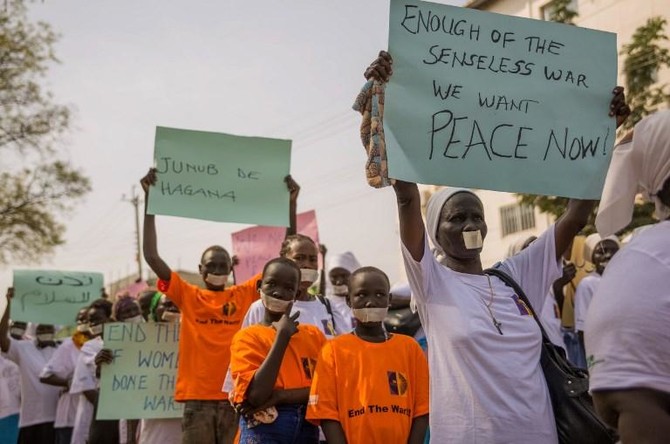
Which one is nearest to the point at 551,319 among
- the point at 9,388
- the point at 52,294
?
the point at 9,388

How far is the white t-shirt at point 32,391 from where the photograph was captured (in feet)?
29.9

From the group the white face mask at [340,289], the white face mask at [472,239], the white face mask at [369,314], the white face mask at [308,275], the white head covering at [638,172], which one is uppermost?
the white head covering at [638,172]

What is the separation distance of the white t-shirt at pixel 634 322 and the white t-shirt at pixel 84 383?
22.1ft

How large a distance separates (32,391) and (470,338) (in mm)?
7502

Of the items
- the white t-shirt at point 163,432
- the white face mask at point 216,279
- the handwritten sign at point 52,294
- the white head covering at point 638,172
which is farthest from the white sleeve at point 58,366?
the white head covering at point 638,172

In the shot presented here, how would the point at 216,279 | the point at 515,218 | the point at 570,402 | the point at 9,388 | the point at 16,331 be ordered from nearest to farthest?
the point at 570,402, the point at 216,279, the point at 9,388, the point at 16,331, the point at 515,218

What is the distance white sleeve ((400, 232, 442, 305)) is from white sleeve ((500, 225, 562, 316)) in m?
0.50

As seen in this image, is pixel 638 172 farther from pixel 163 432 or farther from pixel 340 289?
pixel 163 432

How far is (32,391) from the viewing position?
9.13m

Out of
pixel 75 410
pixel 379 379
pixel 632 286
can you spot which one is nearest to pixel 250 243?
pixel 75 410

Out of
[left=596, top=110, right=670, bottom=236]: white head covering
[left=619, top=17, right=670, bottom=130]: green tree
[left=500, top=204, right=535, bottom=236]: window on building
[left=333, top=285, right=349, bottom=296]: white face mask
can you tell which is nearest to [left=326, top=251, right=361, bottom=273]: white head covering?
[left=333, top=285, right=349, bottom=296]: white face mask

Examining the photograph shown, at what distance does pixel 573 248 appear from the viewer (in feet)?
27.8

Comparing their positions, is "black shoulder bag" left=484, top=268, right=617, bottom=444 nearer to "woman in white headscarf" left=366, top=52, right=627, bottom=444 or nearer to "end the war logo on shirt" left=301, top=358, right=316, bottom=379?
"woman in white headscarf" left=366, top=52, right=627, bottom=444

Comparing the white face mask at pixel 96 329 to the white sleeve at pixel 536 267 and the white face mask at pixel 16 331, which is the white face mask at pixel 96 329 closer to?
the white face mask at pixel 16 331
